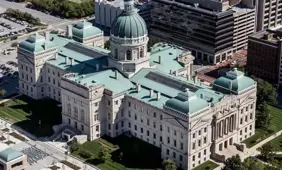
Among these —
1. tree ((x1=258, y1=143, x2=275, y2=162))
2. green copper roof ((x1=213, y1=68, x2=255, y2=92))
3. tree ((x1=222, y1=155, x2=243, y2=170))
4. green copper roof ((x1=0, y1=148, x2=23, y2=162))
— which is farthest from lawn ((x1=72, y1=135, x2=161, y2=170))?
tree ((x1=258, y1=143, x2=275, y2=162))

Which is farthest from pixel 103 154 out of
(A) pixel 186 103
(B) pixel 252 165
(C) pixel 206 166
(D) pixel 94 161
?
(B) pixel 252 165

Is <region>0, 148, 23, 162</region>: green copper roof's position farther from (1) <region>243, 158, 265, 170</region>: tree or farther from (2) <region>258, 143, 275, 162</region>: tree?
(2) <region>258, 143, 275, 162</region>: tree

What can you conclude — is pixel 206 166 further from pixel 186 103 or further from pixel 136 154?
pixel 136 154

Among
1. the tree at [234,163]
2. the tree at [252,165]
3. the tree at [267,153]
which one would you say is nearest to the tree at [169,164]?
the tree at [234,163]

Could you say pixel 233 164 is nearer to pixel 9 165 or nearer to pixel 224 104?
pixel 224 104

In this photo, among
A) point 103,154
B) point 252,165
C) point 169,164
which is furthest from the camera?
point 103,154
